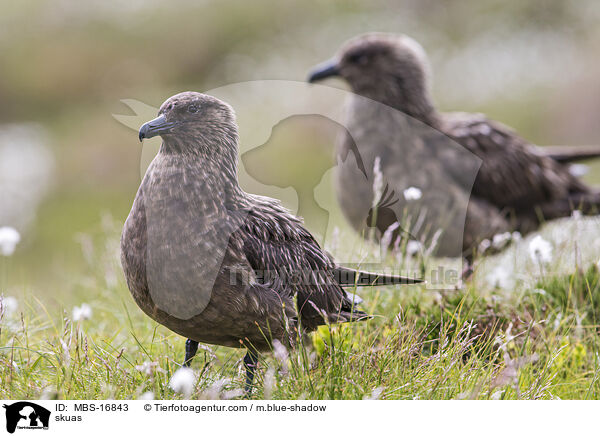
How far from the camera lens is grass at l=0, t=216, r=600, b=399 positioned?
9.57 feet

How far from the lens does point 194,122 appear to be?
9.38 feet

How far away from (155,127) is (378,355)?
4.50ft

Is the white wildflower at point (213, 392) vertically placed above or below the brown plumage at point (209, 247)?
below

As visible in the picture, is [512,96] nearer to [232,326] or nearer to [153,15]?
[153,15]

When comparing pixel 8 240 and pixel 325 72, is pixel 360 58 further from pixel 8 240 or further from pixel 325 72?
pixel 8 240

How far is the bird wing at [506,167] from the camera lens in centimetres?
532

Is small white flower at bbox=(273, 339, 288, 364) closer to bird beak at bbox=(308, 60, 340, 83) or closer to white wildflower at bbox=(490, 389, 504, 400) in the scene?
white wildflower at bbox=(490, 389, 504, 400)

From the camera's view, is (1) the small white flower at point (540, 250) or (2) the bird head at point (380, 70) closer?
(1) the small white flower at point (540, 250)

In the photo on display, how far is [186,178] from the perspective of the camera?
284cm

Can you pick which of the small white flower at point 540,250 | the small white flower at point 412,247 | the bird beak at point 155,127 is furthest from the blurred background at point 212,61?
the bird beak at point 155,127

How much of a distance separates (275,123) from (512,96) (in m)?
9.81

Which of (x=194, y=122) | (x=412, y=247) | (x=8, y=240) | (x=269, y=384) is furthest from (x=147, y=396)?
(x=412, y=247)

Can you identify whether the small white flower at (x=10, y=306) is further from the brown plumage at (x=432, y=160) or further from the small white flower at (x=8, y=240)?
the brown plumage at (x=432, y=160)

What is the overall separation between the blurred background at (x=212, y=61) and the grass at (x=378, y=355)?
290 inches
